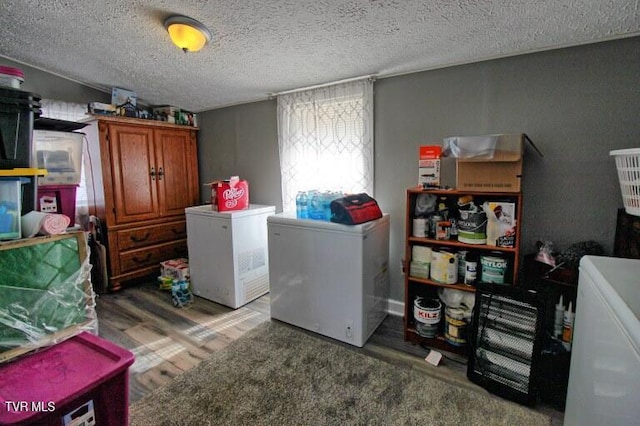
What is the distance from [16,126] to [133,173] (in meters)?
2.14

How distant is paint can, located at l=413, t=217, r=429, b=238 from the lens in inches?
78.8

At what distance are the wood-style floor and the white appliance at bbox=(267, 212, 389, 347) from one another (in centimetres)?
22

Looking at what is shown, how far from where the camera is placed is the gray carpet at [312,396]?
4.87 ft

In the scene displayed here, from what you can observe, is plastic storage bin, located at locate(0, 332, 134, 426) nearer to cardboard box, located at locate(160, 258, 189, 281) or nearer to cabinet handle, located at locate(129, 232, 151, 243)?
cardboard box, located at locate(160, 258, 189, 281)

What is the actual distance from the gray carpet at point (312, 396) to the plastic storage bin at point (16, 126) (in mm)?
1317

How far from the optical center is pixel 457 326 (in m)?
1.91

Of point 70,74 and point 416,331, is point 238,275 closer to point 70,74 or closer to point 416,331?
point 416,331

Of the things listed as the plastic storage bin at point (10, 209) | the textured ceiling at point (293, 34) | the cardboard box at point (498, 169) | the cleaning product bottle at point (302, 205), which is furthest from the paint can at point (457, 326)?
the plastic storage bin at point (10, 209)

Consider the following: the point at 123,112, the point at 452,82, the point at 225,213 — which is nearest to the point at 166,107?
the point at 123,112

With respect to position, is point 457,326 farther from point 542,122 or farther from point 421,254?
point 542,122

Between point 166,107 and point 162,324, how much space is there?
2.43m

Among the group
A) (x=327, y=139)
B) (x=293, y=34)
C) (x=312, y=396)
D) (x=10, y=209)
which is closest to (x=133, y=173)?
(x=327, y=139)

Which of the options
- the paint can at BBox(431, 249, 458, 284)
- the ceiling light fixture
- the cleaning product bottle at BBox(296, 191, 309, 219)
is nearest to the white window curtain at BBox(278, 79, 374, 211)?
the cleaning product bottle at BBox(296, 191, 309, 219)

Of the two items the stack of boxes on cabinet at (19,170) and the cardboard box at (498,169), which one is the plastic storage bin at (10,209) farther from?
the cardboard box at (498,169)
